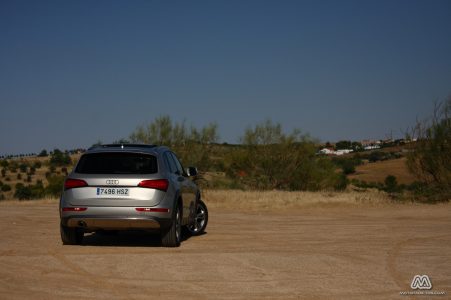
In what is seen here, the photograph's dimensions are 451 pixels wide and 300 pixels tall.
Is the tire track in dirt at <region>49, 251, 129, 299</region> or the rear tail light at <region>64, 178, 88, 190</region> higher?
the rear tail light at <region>64, 178, 88, 190</region>

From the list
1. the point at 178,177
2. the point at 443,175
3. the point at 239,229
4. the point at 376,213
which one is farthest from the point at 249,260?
the point at 443,175

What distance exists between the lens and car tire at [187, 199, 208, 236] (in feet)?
45.9

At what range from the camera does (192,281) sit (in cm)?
830

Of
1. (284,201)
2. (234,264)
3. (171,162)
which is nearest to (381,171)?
(284,201)

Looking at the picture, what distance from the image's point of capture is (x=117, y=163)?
448 inches

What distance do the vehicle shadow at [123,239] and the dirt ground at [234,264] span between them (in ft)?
0.06

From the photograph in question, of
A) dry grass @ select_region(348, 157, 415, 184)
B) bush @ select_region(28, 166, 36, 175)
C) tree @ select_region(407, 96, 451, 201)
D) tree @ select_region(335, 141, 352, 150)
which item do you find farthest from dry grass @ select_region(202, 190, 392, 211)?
tree @ select_region(335, 141, 352, 150)

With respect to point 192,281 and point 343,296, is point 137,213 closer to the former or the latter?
point 192,281

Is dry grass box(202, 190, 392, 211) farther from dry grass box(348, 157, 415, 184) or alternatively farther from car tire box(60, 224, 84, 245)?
dry grass box(348, 157, 415, 184)

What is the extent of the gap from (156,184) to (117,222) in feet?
2.93

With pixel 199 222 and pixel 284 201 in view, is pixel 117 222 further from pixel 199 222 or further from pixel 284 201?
pixel 284 201

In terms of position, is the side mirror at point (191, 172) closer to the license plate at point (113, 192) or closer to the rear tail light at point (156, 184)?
the rear tail light at point (156, 184)

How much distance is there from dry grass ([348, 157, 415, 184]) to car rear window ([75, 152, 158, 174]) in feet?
155

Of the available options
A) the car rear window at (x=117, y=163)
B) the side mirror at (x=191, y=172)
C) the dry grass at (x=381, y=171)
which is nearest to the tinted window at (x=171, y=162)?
the side mirror at (x=191, y=172)
